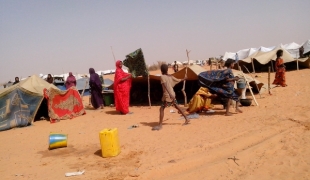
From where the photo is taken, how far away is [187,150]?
4.21 meters

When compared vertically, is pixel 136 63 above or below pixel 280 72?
above

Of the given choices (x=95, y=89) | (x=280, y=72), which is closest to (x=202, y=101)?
(x=95, y=89)

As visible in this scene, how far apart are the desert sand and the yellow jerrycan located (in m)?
0.12

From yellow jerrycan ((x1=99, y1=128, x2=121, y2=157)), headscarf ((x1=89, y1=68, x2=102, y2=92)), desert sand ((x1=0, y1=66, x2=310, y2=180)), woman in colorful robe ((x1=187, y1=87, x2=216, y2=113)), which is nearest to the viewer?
desert sand ((x1=0, y1=66, x2=310, y2=180))

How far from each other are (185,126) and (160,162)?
2.12 m

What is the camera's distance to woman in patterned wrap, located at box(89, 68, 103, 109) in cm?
971

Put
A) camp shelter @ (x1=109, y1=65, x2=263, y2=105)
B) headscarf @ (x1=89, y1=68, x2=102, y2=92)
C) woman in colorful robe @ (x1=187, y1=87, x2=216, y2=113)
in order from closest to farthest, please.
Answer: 1. woman in colorful robe @ (x1=187, y1=87, x2=216, y2=113)
2. headscarf @ (x1=89, y1=68, x2=102, y2=92)
3. camp shelter @ (x1=109, y1=65, x2=263, y2=105)

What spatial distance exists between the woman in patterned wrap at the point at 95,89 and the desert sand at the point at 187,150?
9.53ft

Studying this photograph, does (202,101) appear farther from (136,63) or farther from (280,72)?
(280,72)

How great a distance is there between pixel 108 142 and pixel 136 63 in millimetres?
5107

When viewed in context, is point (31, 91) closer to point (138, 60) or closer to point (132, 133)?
point (138, 60)

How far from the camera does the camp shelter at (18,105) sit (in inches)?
302

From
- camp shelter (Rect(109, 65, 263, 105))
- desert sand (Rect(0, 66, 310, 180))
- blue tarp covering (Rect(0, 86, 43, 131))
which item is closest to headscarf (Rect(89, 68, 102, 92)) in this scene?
camp shelter (Rect(109, 65, 263, 105))

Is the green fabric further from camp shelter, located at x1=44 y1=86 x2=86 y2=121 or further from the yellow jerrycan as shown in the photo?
the yellow jerrycan
